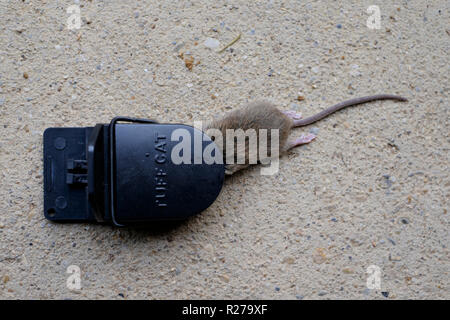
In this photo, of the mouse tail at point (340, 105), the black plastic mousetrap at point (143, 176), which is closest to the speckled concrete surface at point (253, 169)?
the mouse tail at point (340, 105)

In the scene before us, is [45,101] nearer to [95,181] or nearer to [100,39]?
[100,39]

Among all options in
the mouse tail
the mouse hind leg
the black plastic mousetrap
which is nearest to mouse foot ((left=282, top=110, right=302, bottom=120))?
the mouse tail

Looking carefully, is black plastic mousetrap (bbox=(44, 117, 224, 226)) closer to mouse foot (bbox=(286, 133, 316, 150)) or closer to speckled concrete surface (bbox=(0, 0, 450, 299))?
speckled concrete surface (bbox=(0, 0, 450, 299))

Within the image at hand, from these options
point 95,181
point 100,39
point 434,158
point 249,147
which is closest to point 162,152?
point 95,181

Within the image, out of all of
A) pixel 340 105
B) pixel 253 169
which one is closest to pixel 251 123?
pixel 253 169

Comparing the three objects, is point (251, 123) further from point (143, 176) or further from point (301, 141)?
point (143, 176)

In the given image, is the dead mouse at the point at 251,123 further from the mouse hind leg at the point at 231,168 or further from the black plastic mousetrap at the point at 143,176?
the black plastic mousetrap at the point at 143,176
